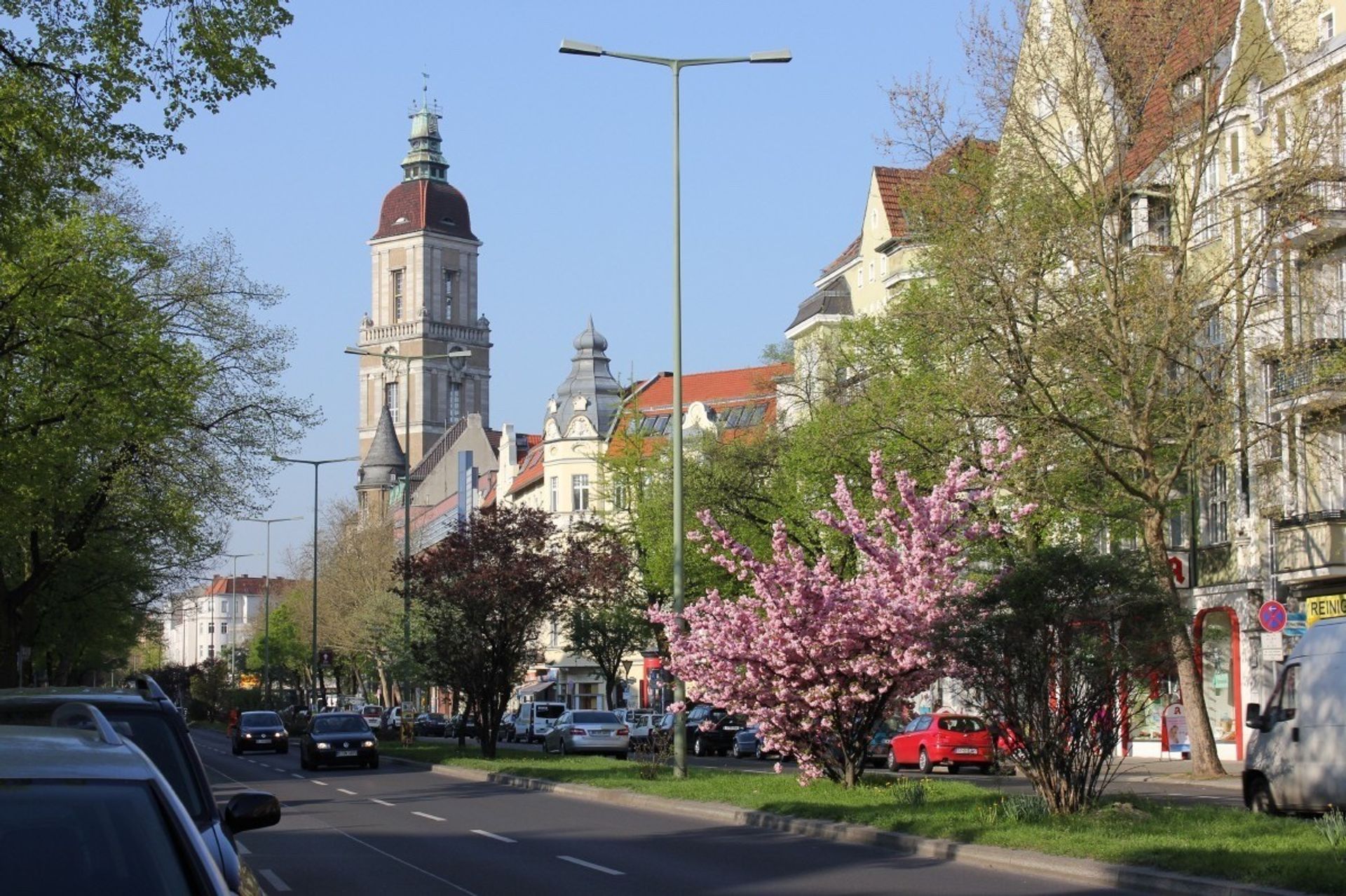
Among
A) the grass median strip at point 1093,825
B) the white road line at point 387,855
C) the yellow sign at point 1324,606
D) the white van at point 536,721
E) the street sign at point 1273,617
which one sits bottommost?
the white van at point 536,721

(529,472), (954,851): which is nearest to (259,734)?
(954,851)

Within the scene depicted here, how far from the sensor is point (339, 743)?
4203cm

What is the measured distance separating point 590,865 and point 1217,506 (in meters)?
26.0

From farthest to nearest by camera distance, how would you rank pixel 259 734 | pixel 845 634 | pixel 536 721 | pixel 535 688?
1. pixel 535 688
2. pixel 536 721
3. pixel 259 734
4. pixel 845 634

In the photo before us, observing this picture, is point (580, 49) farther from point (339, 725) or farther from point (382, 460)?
point (382, 460)

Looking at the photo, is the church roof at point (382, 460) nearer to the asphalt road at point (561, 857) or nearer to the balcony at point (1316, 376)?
the balcony at point (1316, 376)

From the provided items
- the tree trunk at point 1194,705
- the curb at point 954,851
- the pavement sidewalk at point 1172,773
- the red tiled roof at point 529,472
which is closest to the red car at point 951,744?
the pavement sidewalk at point 1172,773

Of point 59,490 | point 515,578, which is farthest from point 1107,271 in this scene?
point 59,490

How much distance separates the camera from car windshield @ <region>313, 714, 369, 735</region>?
140ft

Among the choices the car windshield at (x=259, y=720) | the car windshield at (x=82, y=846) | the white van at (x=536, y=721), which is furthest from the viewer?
the white van at (x=536, y=721)

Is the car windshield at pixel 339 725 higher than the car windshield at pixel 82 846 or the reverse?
the reverse

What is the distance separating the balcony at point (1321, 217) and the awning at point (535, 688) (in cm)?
6865

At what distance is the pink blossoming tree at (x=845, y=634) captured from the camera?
23984 millimetres

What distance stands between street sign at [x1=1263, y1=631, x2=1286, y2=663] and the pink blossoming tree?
10091 mm
